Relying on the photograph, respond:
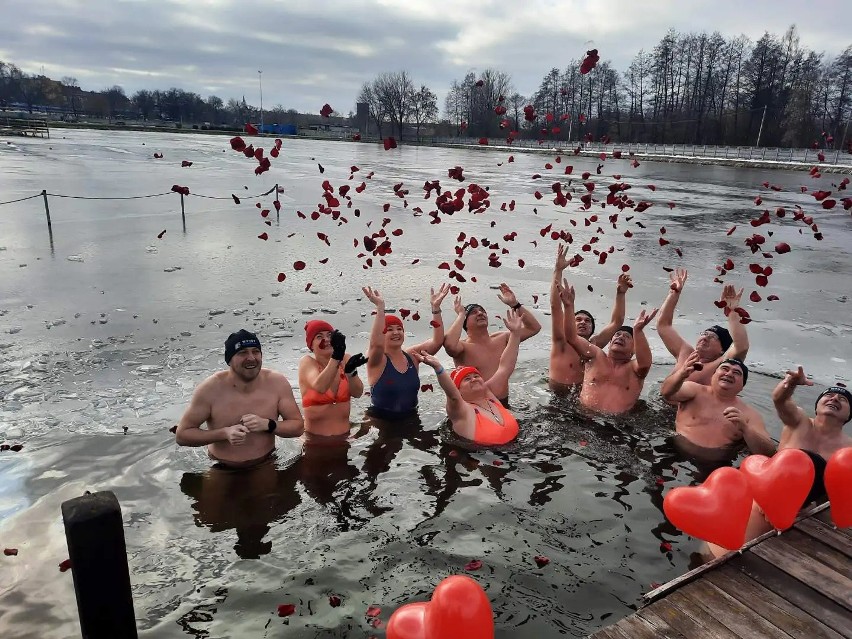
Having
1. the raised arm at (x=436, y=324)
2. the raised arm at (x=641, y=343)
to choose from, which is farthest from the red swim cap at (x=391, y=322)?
the raised arm at (x=641, y=343)

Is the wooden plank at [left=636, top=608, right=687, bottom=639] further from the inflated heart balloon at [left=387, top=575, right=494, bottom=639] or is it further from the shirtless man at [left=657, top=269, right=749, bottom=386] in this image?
the shirtless man at [left=657, top=269, right=749, bottom=386]

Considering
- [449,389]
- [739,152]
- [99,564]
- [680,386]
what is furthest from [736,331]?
[739,152]

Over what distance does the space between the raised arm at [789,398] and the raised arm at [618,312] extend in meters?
1.98

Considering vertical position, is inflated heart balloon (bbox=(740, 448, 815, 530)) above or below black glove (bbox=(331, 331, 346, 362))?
below

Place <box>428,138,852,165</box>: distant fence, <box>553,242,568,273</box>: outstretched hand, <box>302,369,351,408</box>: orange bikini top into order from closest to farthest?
<box>302,369,351,408</box>: orange bikini top
<box>553,242,568,273</box>: outstretched hand
<box>428,138,852,165</box>: distant fence

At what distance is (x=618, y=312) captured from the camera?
21.1ft

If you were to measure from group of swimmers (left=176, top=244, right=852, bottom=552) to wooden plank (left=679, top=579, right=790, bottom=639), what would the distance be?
4.80ft

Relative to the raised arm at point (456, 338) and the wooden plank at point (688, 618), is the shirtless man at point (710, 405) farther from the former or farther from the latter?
the wooden plank at point (688, 618)

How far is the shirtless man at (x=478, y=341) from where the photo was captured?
644 centimetres

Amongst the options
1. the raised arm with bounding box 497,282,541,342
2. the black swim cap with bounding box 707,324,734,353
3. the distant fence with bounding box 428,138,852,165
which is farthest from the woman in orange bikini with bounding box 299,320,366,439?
the distant fence with bounding box 428,138,852,165

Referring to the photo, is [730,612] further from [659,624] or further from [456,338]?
[456,338]

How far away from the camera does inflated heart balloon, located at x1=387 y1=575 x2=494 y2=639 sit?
235cm

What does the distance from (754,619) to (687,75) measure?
259ft

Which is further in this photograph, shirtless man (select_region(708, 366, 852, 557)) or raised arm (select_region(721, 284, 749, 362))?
raised arm (select_region(721, 284, 749, 362))
